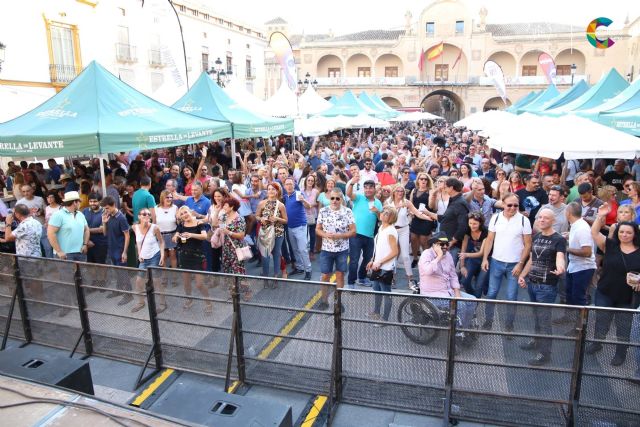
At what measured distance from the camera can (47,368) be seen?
12.7ft

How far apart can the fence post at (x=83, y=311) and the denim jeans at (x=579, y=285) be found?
5.51 meters

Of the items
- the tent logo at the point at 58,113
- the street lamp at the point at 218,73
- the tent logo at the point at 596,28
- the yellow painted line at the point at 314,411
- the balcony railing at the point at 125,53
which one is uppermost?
the balcony railing at the point at 125,53

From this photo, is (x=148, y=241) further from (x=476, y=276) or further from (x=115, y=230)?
(x=476, y=276)

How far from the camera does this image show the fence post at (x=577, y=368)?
3711mm

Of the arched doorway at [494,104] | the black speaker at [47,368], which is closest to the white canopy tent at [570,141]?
the black speaker at [47,368]

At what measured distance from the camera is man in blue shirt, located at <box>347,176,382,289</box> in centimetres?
661

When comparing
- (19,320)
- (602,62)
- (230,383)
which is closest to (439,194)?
(230,383)

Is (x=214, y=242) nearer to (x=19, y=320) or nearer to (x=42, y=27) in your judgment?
(x=19, y=320)

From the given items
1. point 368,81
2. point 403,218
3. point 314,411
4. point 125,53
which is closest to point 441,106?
point 368,81

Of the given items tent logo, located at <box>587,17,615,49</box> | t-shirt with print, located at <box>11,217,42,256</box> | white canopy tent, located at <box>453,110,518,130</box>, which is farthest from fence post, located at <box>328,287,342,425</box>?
tent logo, located at <box>587,17,615,49</box>

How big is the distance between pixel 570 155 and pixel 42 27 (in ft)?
66.4

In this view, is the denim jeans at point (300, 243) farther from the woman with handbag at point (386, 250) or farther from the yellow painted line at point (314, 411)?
the yellow painted line at point (314, 411)

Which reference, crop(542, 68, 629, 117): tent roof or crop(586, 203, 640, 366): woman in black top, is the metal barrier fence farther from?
crop(542, 68, 629, 117): tent roof

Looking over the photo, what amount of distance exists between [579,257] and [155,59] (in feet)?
88.8
